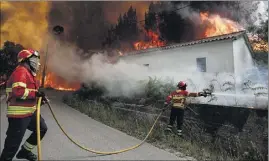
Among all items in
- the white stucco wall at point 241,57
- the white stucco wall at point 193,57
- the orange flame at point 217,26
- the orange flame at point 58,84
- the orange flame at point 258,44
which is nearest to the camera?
the orange flame at point 58,84

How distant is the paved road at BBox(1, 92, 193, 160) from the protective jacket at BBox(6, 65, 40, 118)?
4.27 ft

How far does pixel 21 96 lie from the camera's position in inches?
101

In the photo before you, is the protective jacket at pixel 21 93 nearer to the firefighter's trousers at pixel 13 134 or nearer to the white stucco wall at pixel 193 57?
the firefighter's trousers at pixel 13 134

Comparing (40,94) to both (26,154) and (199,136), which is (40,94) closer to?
(26,154)

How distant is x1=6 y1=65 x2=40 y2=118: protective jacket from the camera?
8.39 ft

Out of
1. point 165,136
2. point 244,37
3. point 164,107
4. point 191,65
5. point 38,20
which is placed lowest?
point 165,136

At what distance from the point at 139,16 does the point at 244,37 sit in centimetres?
202

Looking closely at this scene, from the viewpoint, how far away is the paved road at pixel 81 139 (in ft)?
14.6

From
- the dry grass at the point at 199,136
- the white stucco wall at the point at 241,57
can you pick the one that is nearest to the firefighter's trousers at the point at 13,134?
the dry grass at the point at 199,136

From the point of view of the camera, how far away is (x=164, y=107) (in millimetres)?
4312

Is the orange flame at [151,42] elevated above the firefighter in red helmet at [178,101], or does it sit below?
above

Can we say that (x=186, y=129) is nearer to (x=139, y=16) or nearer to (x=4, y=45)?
(x=139, y=16)

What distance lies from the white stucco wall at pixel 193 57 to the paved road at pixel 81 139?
158 centimetres

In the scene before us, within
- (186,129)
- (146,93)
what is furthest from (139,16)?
(186,129)
